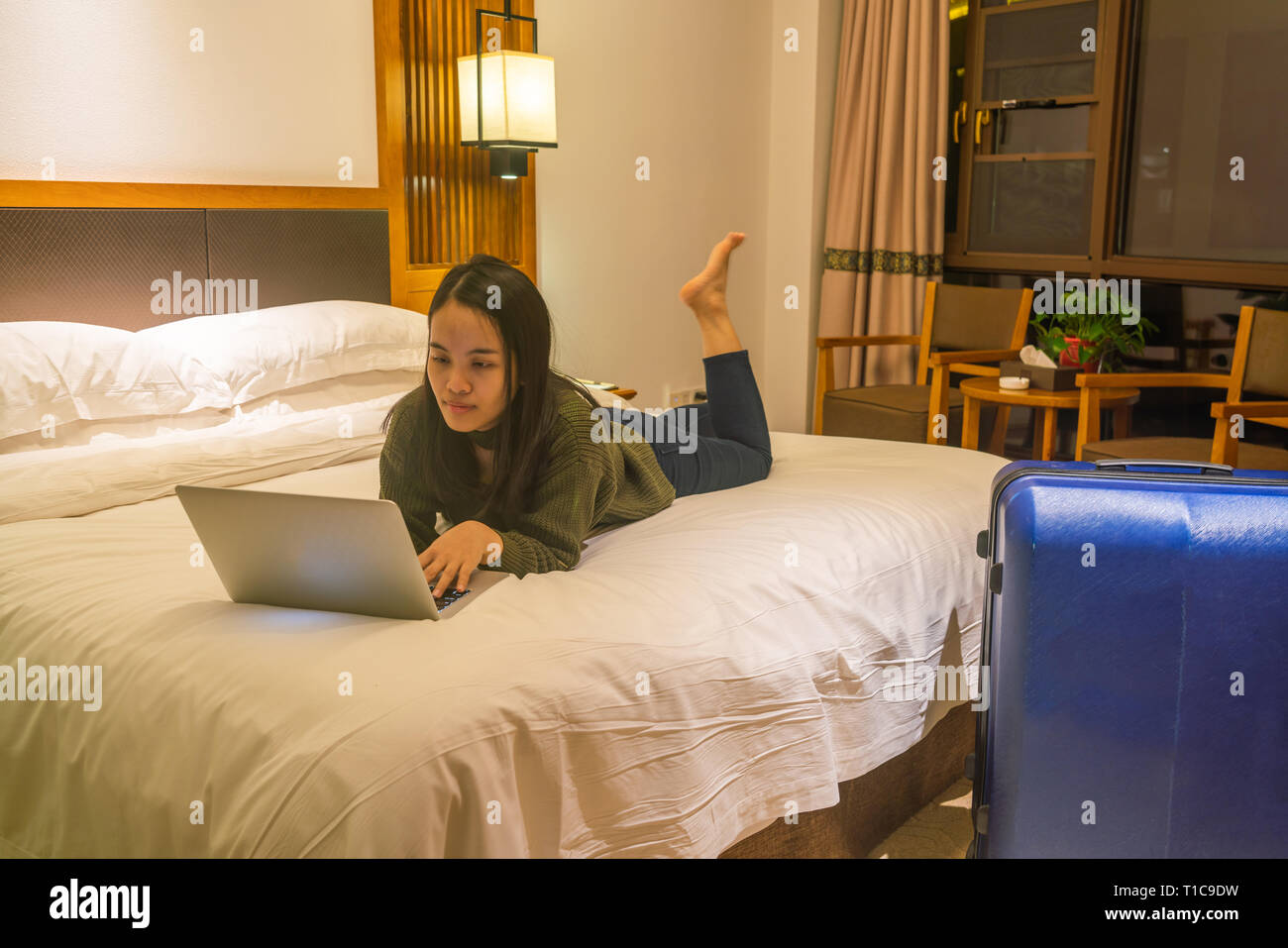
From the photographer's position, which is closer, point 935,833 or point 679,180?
point 935,833

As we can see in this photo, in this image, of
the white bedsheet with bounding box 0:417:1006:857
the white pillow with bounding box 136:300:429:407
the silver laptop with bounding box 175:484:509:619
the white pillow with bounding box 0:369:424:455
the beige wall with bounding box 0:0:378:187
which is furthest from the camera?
the beige wall with bounding box 0:0:378:187

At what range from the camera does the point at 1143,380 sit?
3.46 m

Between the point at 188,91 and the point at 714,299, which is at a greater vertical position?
the point at 188,91

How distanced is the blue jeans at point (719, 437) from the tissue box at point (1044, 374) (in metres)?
1.72

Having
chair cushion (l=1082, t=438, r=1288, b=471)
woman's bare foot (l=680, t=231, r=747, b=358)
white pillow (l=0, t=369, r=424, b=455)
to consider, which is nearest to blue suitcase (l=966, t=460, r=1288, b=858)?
woman's bare foot (l=680, t=231, r=747, b=358)

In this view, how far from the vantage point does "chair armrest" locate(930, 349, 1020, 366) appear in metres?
3.95

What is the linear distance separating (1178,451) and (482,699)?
8.37ft

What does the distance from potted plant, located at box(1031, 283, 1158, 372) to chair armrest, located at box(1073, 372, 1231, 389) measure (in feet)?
0.91
